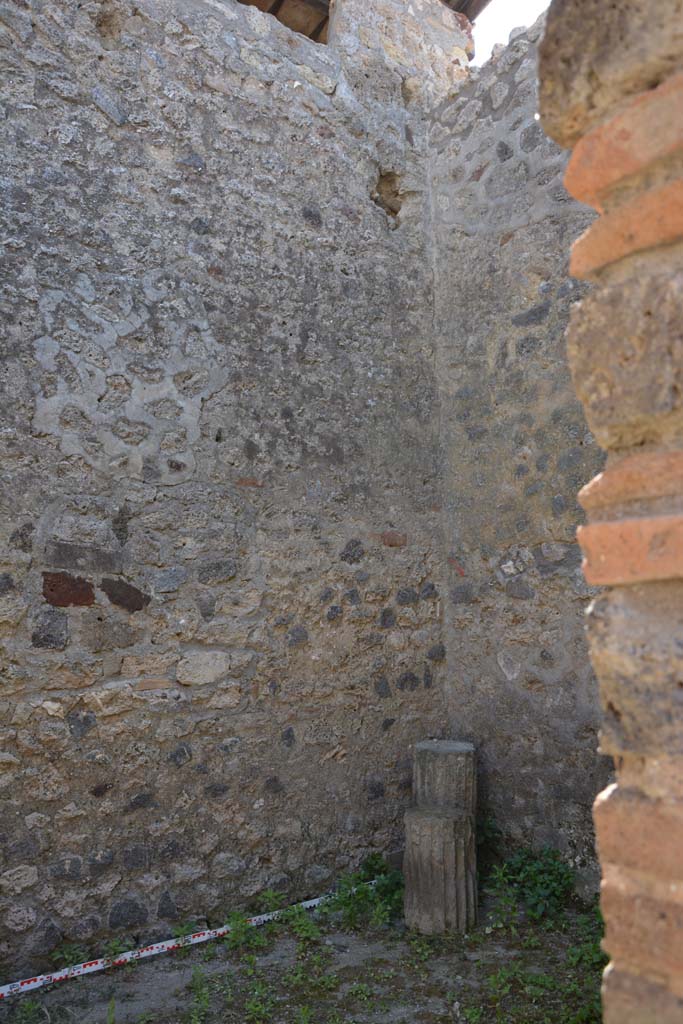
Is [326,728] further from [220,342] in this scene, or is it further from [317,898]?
[220,342]

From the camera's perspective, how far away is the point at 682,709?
1146 mm

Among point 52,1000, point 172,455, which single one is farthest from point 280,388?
point 52,1000

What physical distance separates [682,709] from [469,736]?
3108 millimetres

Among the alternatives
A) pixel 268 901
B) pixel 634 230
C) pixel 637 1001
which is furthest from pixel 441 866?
pixel 634 230

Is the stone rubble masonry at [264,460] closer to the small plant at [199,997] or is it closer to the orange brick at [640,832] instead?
the small plant at [199,997]

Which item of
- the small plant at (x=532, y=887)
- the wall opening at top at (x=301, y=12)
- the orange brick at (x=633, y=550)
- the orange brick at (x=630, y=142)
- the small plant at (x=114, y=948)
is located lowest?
the small plant at (x=114, y=948)

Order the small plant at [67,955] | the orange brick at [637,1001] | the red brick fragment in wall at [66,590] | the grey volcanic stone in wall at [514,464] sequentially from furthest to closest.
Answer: the grey volcanic stone in wall at [514,464] → the red brick fragment in wall at [66,590] → the small plant at [67,955] → the orange brick at [637,1001]

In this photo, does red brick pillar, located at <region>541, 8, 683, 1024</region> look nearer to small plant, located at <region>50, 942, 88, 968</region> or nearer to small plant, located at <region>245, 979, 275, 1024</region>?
small plant, located at <region>245, 979, 275, 1024</region>

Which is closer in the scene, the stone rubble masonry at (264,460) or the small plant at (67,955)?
the small plant at (67,955)

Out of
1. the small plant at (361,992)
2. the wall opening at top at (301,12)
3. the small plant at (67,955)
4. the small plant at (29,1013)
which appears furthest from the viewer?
the wall opening at top at (301,12)

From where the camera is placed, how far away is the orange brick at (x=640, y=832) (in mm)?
1115

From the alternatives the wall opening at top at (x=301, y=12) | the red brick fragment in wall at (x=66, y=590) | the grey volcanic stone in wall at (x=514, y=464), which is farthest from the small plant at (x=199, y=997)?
the wall opening at top at (x=301, y=12)

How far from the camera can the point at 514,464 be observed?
158 inches

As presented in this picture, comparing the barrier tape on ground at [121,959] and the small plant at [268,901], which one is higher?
the small plant at [268,901]
